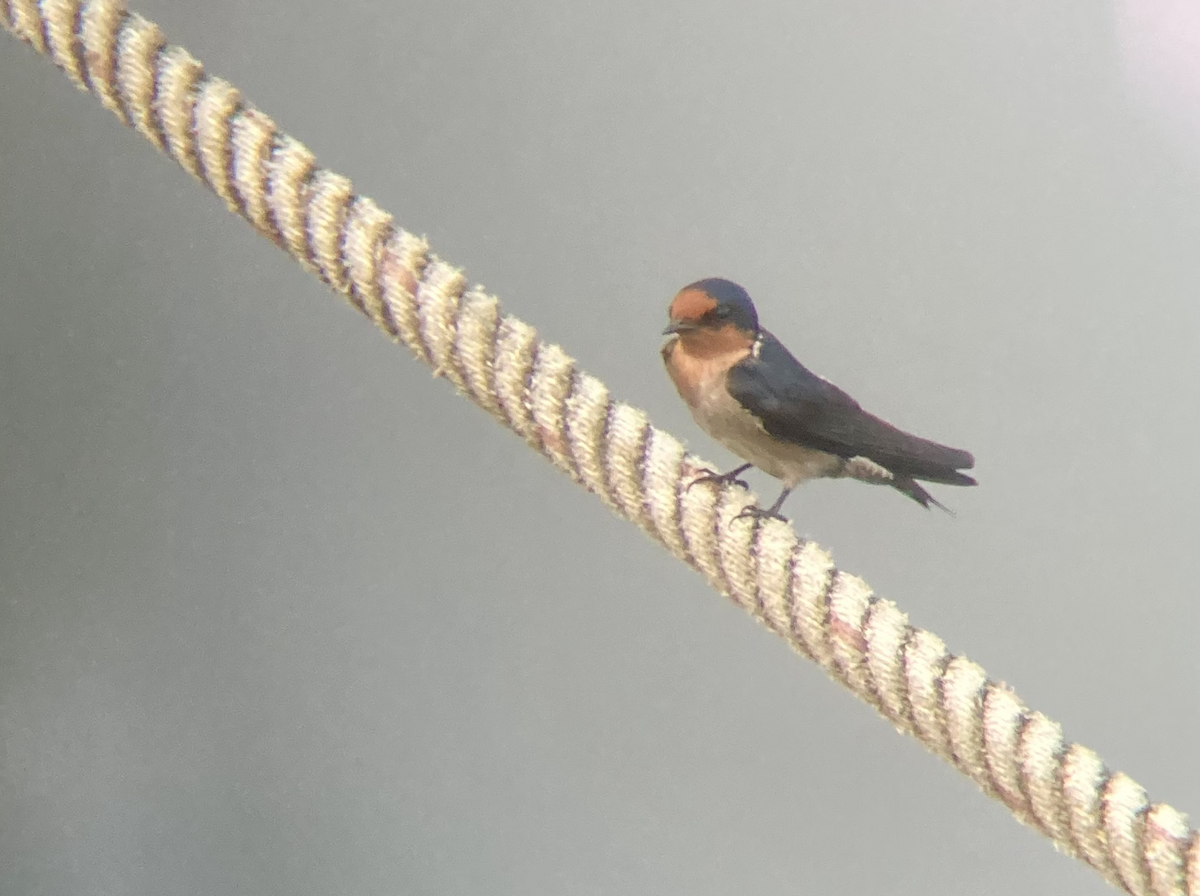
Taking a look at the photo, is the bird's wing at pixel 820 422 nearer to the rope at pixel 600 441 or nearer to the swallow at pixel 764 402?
the swallow at pixel 764 402

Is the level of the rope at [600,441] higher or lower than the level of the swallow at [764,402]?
lower

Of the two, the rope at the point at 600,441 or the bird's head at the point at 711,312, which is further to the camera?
the bird's head at the point at 711,312

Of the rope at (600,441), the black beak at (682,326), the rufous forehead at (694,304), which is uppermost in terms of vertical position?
the rufous forehead at (694,304)

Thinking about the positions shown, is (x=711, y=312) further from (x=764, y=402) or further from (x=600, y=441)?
(x=600, y=441)

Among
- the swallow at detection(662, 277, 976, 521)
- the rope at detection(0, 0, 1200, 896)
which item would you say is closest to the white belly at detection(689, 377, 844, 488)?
the swallow at detection(662, 277, 976, 521)

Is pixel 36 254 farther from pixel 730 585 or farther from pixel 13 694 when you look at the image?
pixel 730 585

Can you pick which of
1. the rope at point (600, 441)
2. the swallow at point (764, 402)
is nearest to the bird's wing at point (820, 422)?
the swallow at point (764, 402)

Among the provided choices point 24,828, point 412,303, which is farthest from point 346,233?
point 24,828
